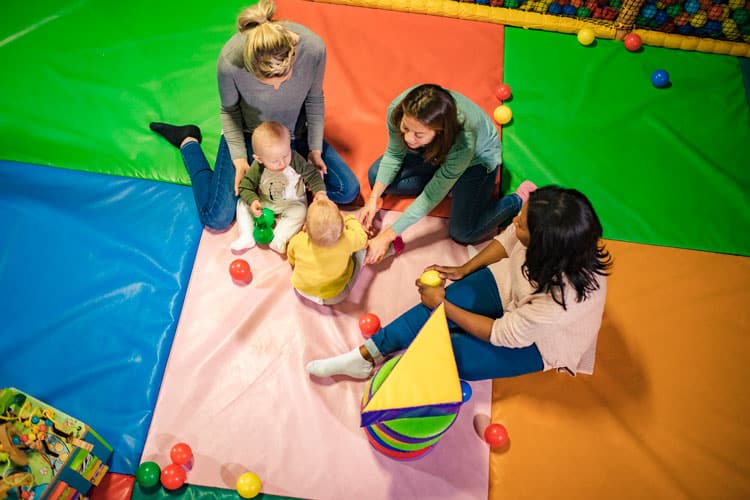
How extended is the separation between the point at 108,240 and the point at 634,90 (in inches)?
112

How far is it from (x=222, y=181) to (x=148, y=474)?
122cm

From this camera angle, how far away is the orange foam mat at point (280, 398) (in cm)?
211

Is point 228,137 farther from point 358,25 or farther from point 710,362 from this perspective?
point 710,362

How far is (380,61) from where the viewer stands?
3012 mm

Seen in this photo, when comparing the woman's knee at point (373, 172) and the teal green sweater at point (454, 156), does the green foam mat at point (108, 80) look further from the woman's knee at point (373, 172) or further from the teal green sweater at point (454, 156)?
the teal green sweater at point (454, 156)

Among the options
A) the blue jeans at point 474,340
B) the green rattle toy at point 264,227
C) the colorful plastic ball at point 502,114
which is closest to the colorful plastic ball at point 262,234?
the green rattle toy at point 264,227

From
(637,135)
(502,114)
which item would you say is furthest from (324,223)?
(637,135)

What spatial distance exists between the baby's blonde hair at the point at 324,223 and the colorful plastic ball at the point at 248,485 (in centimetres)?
90

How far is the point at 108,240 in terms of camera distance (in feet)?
8.07

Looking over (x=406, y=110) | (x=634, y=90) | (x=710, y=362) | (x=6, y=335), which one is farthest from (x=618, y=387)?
(x=6, y=335)

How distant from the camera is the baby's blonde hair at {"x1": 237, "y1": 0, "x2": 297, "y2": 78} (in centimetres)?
185

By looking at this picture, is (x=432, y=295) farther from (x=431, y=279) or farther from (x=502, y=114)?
(x=502, y=114)

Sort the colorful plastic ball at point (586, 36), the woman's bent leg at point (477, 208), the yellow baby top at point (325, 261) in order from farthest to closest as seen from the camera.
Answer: the colorful plastic ball at point (586, 36)
the woman's bent leg at point (477, 208)
the yellow baby top at point (325, 261)

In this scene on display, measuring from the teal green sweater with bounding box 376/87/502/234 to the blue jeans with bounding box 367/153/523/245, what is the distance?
7 centimetres
